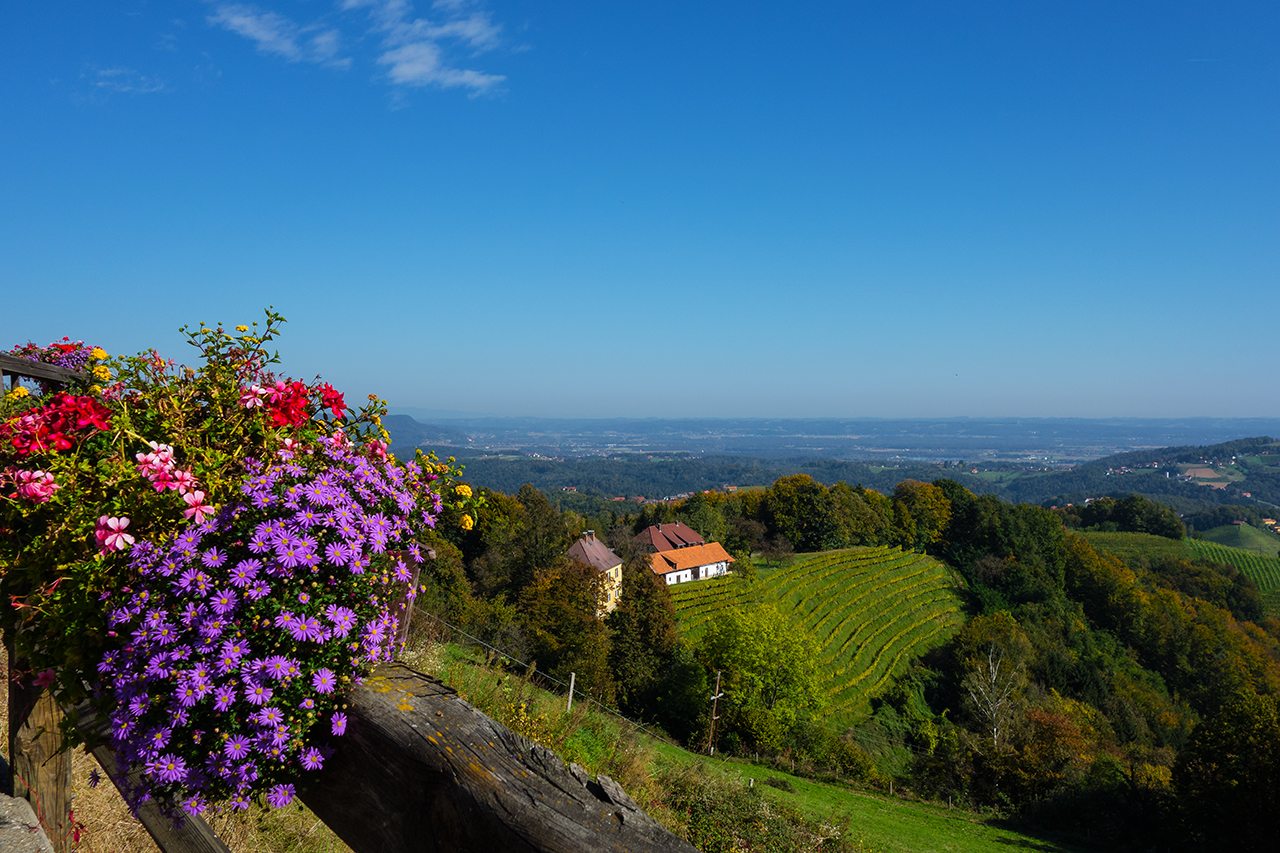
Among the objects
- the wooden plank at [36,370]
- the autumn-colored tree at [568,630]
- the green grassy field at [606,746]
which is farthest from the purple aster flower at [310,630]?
the autumn-colored tree at [568,630]

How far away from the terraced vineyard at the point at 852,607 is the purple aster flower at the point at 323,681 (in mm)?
33340

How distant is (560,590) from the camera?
26.8 m

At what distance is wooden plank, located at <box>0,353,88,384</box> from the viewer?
2.86 metres

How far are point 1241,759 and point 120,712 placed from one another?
96.6ft

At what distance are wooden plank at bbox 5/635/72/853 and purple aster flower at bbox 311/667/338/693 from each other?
6.72 feet

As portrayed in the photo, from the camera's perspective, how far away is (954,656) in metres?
40.7

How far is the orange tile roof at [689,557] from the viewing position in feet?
168

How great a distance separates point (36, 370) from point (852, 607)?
149 ft

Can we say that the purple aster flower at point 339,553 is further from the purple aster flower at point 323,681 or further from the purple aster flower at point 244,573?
the purple aster flower at point 323,681

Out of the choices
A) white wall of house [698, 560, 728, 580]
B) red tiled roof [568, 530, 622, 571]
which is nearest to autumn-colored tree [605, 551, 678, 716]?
red tiled roof [568, 530, 622, 571]

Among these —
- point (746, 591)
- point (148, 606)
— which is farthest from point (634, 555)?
point (148, 606)

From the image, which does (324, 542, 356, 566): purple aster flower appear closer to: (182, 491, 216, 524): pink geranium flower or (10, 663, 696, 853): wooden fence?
(10, 663, 696, 853): wooden fence

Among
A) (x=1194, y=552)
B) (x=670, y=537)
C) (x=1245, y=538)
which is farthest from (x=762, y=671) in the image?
(x=1245, y=538)

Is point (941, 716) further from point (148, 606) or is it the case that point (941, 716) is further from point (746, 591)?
point (148, 606)
